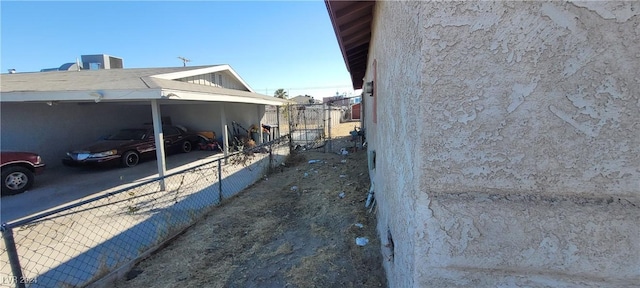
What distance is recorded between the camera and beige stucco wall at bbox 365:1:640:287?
1.13 m

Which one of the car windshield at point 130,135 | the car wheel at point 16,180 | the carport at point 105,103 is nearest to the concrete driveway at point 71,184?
the car wheel at point 16,180

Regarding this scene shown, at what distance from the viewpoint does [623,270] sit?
3.98 ft

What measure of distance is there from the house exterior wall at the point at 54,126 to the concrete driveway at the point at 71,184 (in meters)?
0.84

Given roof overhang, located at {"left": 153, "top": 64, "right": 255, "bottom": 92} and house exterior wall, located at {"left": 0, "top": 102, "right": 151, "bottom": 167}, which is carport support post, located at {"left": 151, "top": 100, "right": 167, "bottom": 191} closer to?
roof overhang, located at {"left": 153, "top": 64, "right": 255, "bottom": 92}

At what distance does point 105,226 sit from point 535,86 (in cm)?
604

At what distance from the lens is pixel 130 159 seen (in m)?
9.41

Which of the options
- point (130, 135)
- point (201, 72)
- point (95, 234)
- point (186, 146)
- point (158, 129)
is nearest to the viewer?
point (95, 234)

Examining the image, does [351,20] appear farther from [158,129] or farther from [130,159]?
[130,159]

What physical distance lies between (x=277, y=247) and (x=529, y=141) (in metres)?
3.23

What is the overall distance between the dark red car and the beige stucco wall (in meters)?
10.3

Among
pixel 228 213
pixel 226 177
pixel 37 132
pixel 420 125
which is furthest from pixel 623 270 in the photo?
pixel 37 132

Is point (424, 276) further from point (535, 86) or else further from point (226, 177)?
point (226, 177)

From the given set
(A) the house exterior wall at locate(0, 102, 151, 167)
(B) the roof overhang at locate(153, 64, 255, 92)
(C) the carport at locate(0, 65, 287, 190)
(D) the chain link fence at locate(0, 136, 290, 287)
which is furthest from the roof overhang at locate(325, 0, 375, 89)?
(A) the house exterior wall at locate(0, 102, 151, 167)

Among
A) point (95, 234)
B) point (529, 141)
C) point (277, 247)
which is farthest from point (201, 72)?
point (529, 141)
